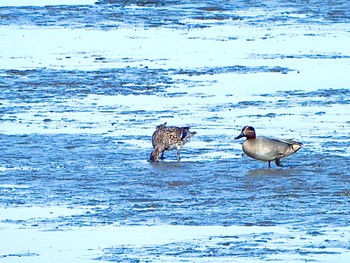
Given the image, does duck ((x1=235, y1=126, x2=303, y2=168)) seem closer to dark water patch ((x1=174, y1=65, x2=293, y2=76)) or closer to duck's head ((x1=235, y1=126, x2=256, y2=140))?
duck's head ((x1=235, y1=126, x2=256, y2=140))

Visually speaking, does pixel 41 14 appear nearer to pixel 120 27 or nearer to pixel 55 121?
pixel 120 27

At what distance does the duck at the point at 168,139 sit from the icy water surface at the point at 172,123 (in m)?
0.14

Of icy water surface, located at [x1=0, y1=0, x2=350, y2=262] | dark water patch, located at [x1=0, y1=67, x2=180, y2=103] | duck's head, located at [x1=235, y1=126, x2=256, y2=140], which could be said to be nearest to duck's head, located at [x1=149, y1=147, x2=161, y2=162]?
icy water surface, located at [x1=0, y1=0, x2=350, y2=262]

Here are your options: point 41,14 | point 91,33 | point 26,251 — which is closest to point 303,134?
point 26,251

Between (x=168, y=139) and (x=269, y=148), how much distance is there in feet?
3.89

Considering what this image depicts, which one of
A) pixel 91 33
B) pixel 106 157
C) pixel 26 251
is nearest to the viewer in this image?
pixel 26 251

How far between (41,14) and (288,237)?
60.8ft

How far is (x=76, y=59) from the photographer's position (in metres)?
21.4

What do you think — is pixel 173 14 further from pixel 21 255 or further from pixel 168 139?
pixel 21 255

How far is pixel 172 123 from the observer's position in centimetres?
1603

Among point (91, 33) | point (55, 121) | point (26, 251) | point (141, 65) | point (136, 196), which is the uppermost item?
point (91, 33)

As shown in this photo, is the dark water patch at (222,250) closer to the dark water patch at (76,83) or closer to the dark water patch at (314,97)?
the dark water patch at (314,97)

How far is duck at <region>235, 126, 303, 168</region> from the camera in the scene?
13.6 meters

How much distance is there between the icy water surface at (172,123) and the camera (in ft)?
34.3
